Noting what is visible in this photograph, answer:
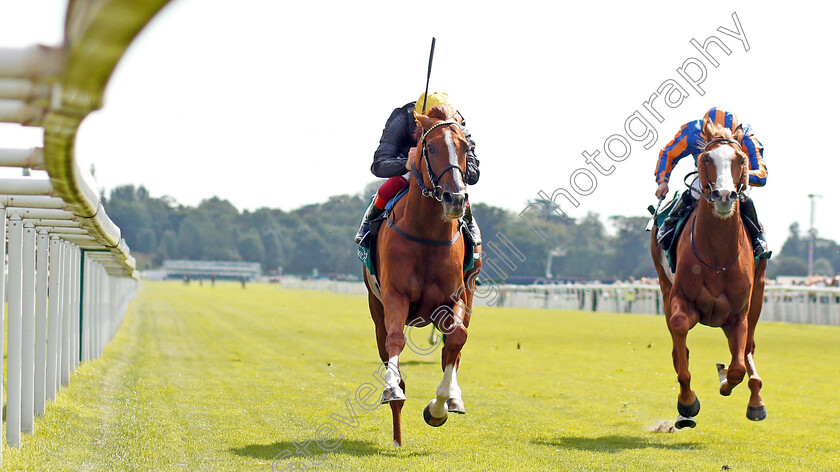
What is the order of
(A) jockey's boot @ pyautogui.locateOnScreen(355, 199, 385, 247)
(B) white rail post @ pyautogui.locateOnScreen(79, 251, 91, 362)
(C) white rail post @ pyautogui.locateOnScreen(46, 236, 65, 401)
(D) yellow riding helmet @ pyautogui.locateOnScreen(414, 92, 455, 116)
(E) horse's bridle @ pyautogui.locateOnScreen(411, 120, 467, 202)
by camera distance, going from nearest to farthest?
(E) horse's bridle @ pyautogui.locateOnScreen(411, 120, 467, 202) < (D) yellow riding helmet @ pyautogui.locateOnScreen(414, 92, 455, 116) < (A) jockey's boot @ pyautogui.locateOnScreen(355, 199, 385, 247) < (C) white rail post @ pyautogui.locateOnScreen(46, 236, 65, 401) < (B) white rail post @ pyautogui.locateOnScreen(79, 251, 91, 362)

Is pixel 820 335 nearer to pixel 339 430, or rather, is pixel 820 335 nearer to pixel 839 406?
pixel 839 406

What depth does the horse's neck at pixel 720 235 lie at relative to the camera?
291 inches

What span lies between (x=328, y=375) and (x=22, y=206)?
683 centimetres

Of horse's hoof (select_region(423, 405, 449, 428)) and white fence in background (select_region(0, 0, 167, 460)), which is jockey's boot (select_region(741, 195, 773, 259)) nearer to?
horse's hoof (select_region(423, 405, 449, 428))

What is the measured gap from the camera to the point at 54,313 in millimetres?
7930

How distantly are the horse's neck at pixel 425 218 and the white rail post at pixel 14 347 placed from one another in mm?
2556

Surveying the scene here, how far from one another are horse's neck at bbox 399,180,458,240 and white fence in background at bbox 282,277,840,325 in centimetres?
1104

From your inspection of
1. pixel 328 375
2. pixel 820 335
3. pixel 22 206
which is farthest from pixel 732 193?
pixel 820 335

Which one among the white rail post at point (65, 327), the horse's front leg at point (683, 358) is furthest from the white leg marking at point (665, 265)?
the white rail post at point (65, 327)

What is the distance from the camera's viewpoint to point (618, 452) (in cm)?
672

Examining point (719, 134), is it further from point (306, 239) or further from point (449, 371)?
point (306, 239)

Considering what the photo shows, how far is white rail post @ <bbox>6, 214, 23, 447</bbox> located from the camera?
5.87 m

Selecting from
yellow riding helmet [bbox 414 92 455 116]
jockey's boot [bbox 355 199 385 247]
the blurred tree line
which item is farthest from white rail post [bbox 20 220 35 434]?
the blurred tree line

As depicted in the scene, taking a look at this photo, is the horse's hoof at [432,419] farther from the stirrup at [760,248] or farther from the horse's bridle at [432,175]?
the stirrup at [760,248]
